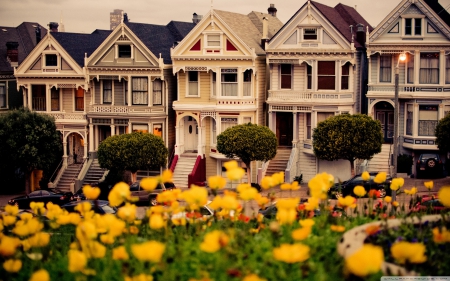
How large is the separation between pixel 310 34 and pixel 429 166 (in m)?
10.6

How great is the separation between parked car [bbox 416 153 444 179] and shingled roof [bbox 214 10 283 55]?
39.9 feet

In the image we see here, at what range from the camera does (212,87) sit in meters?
45.8

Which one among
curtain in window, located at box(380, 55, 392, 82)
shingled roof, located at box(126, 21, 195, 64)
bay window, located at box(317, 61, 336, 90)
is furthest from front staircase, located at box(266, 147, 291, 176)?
shingled roof, located at box(126, 21, 195, 64)

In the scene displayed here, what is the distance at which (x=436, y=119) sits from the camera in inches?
1662

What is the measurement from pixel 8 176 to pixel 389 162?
24.0 meters

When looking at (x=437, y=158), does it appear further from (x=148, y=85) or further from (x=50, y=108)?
(x=50, y=108)

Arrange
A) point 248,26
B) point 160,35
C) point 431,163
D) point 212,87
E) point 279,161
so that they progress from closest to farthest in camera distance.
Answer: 1. point 431,163
2. point 279,161
3. point 212,87
4. point 248,26
5. point 160,35

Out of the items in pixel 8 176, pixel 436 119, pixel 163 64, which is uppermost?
pixel 163 64

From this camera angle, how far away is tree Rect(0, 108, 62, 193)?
45.0 m

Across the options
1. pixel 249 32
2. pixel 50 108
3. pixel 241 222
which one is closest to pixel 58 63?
pixel 50 108

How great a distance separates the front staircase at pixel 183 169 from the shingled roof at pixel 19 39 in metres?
14.7

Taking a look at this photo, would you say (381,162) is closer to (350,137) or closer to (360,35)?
(350,137)

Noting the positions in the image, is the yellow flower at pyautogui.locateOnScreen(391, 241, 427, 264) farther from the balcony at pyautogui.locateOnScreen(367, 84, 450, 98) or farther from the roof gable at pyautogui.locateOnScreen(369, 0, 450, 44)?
the roof gable at pyautogui.locateOnScreen(369, 0, 450, 44)

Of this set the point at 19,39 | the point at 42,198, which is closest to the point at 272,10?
the point at 19,39
